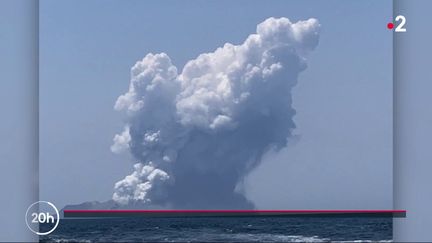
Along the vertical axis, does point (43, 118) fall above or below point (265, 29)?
below

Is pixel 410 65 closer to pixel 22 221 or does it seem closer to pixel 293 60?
pixel 293 60

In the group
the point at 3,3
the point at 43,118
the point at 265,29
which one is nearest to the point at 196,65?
the point at 265,29

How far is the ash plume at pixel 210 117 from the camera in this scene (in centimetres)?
559

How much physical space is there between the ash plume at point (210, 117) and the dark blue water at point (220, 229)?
178mm

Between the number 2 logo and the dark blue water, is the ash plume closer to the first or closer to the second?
the dark blue water

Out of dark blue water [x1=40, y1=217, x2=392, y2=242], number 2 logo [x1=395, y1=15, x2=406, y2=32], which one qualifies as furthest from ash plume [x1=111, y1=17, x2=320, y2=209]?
number 2 logo [x1=395, y1=15, x2=406, y2=32]

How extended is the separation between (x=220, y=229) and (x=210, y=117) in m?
1.06

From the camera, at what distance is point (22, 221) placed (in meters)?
5.52

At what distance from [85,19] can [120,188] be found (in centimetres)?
164

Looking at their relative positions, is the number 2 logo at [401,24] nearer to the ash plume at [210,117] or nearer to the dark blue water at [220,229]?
the ash plume at [210,117]

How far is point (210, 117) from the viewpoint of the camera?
5.66m

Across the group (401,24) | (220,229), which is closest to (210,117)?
(220,229)

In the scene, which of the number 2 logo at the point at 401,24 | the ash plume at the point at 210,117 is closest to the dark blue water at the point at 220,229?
the ash plume at the point at 210,117

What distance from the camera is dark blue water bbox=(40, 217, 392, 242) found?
5562mm
